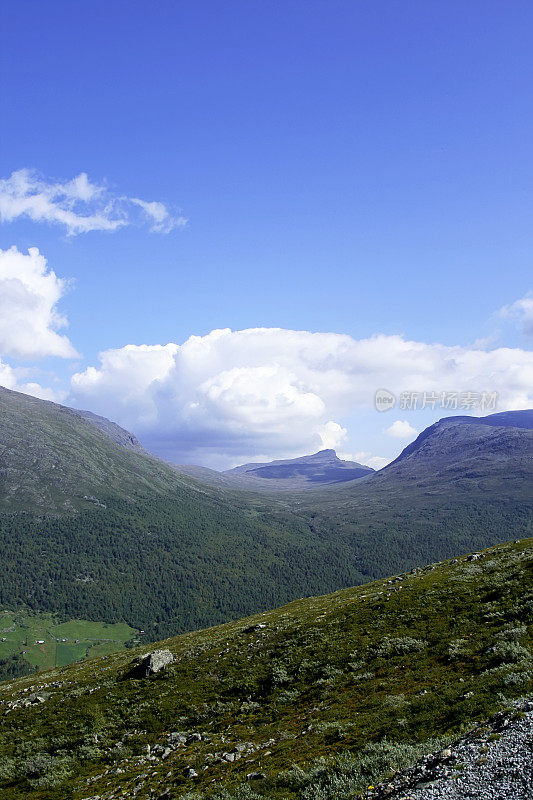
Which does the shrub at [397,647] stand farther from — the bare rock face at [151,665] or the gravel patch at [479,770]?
the bare rock face at [151,665]

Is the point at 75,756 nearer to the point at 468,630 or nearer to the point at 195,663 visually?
the point at 195,663

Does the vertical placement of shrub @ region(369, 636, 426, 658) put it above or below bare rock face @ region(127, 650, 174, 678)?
above

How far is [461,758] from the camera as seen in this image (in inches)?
556

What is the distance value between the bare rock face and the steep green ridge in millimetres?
830

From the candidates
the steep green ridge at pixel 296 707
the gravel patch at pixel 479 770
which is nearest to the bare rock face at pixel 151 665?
the steep green ridge at pixel 296 707

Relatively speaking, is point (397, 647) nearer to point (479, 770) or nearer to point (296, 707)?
point (296, 707)

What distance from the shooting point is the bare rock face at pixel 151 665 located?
141 ft

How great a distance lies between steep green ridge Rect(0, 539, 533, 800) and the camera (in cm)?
1830

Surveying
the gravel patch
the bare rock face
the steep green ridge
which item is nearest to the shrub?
the steep green ridge

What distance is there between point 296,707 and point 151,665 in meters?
22.3

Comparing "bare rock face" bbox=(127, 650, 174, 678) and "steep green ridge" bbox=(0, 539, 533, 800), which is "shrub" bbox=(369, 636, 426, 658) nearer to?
"steep green ridge" bbox=(0, 539, 533, 800)

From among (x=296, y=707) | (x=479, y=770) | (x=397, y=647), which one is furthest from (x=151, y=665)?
(x=479, y=770)

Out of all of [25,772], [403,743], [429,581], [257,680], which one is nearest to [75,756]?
[25,772]

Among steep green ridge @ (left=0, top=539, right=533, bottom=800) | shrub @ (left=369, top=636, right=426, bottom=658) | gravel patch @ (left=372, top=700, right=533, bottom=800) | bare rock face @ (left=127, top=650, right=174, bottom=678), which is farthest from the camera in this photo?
bare rock face @ (left=127, top=650, right=174, bottom=678)
